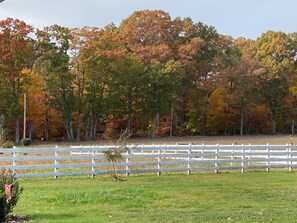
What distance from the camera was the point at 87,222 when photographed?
983 cm

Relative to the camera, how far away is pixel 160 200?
43.1 feet

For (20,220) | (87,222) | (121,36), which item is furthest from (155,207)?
(121,36)

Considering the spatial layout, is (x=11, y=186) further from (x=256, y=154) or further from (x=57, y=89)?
(x=57, y=89)

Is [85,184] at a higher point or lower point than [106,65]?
lower

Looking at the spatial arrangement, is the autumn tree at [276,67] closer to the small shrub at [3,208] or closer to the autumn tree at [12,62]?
the autumn tree at [12,62]

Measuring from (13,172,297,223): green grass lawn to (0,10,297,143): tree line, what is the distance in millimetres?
43699

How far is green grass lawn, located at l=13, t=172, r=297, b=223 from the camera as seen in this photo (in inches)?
417

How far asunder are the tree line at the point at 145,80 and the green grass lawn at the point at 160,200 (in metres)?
43.7

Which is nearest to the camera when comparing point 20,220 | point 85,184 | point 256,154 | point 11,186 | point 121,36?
point 11,186

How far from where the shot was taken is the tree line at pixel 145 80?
202ft

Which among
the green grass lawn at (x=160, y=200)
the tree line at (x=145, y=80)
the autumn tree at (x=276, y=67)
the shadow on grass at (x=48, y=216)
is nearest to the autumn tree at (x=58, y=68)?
the tree line at (x=145, y=80)

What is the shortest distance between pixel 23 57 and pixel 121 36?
16.0 metres

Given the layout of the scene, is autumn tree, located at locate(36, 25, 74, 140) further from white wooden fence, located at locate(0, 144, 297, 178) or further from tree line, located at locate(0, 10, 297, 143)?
white wooden fence, located at locate(0, 144, 297, 178)

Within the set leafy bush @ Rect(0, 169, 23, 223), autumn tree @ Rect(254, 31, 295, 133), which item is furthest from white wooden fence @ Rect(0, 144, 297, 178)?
autumn tree @ Rect(254, 31, 295, 133)
